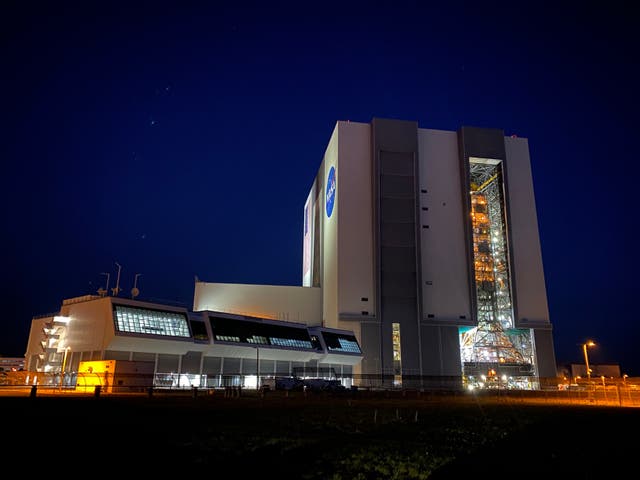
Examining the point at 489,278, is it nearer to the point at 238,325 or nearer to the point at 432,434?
the point at 238,325

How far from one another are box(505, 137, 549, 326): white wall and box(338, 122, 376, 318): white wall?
81.4 ft

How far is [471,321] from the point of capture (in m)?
80.6

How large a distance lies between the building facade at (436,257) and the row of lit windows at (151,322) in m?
26.7

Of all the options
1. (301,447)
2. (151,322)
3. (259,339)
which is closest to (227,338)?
(259,339)

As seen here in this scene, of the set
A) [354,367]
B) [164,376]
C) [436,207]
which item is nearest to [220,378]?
[164,376]

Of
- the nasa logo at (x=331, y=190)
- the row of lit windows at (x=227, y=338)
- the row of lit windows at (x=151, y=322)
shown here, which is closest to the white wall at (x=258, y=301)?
the nasa logo at (x=331, y=190)

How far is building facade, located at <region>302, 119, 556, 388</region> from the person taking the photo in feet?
258


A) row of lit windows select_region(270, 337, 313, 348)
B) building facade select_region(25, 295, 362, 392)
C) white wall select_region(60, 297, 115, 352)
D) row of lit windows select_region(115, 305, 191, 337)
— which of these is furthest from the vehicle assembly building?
row of lit windows select_region(115, 305, 191, 337)

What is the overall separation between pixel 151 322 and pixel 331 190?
43.6m

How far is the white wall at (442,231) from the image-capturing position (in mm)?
81812

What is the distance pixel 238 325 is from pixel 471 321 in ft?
121

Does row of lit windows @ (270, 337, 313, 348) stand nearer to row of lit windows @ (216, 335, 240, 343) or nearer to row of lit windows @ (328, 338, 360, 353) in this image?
row of lit windows @ (328, 338, 360, 353)

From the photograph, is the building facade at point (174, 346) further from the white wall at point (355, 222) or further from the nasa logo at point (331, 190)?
the nasa logo at point (331, 190)

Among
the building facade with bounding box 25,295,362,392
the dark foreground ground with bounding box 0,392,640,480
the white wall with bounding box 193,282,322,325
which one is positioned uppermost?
the white wall with bounding box 193,282,322,325
